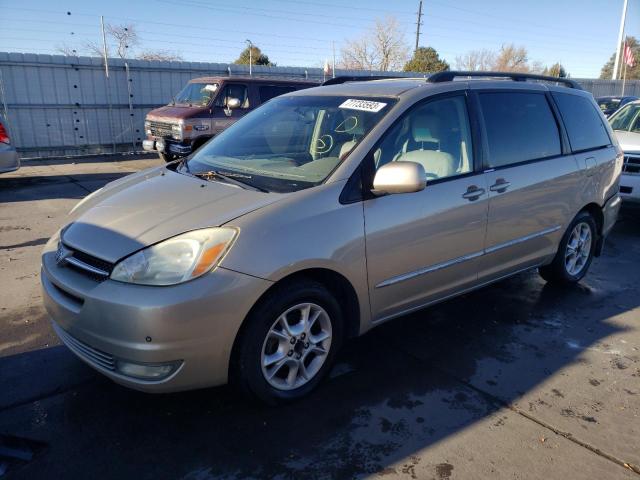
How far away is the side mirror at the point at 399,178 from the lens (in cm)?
293

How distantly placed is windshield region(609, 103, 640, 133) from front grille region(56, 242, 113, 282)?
8172 mm

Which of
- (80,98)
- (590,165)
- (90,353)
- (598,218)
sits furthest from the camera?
(80,98)

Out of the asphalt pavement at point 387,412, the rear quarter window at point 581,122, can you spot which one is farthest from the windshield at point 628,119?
the asphalt pavement at point 387,412

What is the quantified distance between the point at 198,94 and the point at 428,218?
9453 millimetres

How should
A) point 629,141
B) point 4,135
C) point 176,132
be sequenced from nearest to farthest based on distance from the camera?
point 629,141
point 4,135
point 176,132

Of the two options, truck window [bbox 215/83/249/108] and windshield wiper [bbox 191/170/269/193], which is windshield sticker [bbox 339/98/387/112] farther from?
truck window [bbox 215/83/249/108]

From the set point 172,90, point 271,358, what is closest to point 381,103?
point 271,358

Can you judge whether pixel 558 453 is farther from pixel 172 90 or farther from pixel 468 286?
pixel 172 90

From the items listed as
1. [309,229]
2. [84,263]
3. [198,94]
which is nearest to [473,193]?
[309,229]

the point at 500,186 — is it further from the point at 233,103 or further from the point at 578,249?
the point at 233,103

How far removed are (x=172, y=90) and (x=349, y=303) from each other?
14.3 metres

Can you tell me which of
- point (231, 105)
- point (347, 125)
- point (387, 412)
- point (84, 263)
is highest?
point (231, 105)

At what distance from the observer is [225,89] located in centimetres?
1120

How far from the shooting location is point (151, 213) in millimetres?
2902
